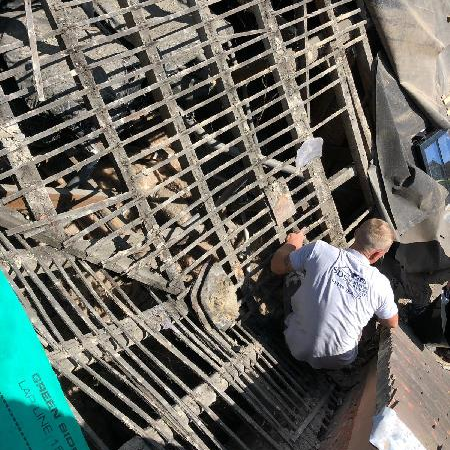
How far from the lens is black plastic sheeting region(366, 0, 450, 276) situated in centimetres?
563

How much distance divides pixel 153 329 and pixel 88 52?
2.02 m

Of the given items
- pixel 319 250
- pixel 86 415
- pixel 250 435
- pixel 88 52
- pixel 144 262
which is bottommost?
pixel 250 435

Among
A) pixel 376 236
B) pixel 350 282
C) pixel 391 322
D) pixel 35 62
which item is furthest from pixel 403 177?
pixel 35 62

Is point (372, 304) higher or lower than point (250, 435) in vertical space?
higher

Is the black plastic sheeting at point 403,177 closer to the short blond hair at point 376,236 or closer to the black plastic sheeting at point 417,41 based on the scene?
the black plastic sheeting at point 417,41

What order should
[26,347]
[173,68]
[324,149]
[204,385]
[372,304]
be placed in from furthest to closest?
[324,149], [173,68], [372,304], [204,385], [26,347]

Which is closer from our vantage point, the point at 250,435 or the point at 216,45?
the point at 250,435

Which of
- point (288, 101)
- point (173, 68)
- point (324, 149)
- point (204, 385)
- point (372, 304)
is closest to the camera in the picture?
point (204, 385)

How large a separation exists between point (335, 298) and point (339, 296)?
33 millimetres

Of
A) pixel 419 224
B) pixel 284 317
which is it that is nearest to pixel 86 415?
pixel 284 317

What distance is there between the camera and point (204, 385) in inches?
153

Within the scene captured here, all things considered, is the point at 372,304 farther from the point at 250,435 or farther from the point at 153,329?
the point at 153,329

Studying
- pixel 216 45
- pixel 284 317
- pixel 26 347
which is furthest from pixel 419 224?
pixel 26 347

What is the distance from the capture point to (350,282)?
4.10 meters
